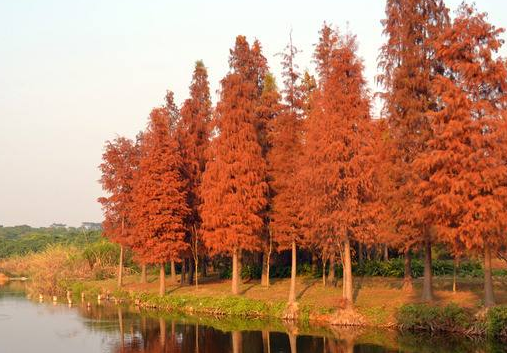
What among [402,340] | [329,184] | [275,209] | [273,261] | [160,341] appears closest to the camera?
[402,340]

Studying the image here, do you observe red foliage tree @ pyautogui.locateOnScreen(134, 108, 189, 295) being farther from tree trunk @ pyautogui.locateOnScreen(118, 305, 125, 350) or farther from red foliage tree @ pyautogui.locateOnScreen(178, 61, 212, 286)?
Answer: tree trunk @ pyautogui.locateOnScreen(118, 305, 125, 350)

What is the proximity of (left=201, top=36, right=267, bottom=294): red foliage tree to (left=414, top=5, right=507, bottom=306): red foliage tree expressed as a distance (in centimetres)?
1278

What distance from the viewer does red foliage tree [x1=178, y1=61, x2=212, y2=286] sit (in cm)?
4222

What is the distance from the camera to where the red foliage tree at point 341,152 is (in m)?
28.5

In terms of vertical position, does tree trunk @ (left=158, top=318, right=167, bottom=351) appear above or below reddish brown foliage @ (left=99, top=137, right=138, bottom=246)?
below

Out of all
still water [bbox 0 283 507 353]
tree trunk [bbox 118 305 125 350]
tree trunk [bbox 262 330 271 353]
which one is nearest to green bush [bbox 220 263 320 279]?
still water [bbox 0 283 507 353]

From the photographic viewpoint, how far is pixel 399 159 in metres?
29.5

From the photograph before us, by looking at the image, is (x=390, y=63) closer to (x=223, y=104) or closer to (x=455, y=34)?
(x=455, y=34)

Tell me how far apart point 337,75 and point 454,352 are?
14.9m

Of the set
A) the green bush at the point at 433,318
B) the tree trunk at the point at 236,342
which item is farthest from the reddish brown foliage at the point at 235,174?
the green bush at the point at 433,318

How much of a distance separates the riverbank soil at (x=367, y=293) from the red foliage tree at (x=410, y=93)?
212 centimetres

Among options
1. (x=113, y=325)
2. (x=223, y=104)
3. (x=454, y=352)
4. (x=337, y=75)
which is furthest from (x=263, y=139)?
(x=454, y=352)

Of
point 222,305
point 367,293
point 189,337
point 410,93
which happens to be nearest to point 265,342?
point 189,337

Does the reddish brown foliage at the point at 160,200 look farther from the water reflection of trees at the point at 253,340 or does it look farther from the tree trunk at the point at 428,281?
the tree trunk at the point at 428,281
